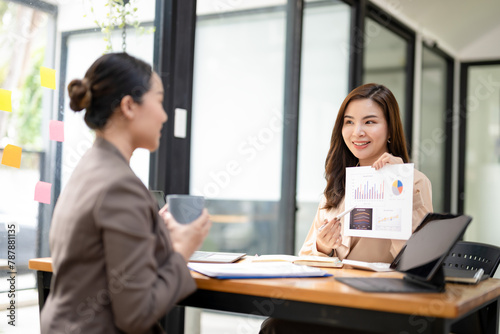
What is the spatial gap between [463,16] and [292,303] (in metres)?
5.17

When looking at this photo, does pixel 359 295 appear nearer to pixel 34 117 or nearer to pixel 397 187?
pixel 397 187

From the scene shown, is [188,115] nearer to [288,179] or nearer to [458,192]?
[288,179]

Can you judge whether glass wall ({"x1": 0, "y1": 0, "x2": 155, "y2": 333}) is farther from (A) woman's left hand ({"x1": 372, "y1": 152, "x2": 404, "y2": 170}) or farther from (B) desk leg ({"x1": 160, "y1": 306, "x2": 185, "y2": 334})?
(A) woman's left hand ({"x1": 372, "y1": 152, "x2": 404, "y2": 170})

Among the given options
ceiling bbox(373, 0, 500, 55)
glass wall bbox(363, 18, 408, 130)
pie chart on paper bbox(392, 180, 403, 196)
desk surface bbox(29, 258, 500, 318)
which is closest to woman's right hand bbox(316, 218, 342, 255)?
pie chart on paper bbox(392, 180, 403, 196)

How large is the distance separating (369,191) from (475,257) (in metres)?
0.45

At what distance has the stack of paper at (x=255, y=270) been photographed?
141cm

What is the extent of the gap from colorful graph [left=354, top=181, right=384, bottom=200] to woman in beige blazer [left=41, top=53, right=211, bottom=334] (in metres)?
0.67

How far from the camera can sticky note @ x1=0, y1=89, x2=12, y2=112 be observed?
190 centimetres

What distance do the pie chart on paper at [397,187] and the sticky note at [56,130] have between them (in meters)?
1.28

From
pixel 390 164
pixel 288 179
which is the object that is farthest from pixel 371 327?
pixel 288 179

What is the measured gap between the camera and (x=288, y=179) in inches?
144

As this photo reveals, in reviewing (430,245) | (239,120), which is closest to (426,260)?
(430,245)

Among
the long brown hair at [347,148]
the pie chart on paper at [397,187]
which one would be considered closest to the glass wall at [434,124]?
the long brown hair at [347,148]

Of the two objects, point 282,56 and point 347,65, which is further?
point 347,65
